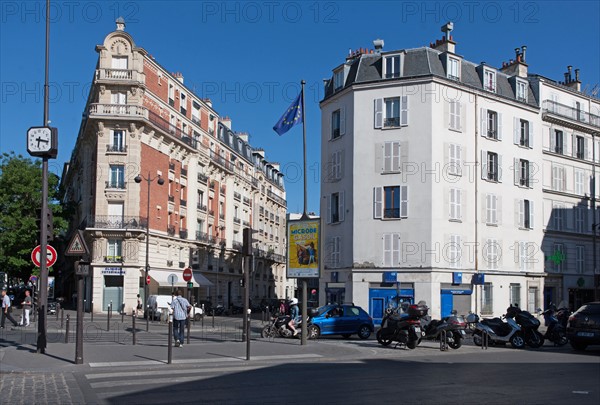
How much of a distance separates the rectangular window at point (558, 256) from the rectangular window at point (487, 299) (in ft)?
23.1

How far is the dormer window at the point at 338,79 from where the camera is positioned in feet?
130

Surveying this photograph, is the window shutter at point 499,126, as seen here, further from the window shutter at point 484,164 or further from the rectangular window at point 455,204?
the rectangular window at point 455,204

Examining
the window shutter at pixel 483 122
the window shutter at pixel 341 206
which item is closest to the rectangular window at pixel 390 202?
the window shutter at pixel 341 206

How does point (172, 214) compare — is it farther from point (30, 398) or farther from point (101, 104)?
point (30, 398)

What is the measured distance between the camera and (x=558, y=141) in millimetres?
43844

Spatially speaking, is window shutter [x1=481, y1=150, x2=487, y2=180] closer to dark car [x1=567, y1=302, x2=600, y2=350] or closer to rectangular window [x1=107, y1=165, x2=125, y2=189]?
dark car [x1=567, y1=302, x2=600, y2=350]

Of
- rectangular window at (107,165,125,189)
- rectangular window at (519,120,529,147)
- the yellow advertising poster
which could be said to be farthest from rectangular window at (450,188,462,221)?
rectangular window at (107,165,125,189)

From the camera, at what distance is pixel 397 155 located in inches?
1442

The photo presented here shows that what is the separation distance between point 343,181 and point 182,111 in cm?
2210

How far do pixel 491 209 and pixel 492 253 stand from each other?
2620 millimetres

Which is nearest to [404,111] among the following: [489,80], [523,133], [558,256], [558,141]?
[489,80]

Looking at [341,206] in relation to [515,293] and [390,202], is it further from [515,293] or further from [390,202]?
[515,293]

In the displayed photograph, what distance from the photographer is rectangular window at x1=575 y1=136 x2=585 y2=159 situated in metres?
45.2

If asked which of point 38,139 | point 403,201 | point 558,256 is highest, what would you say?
point 403,201
